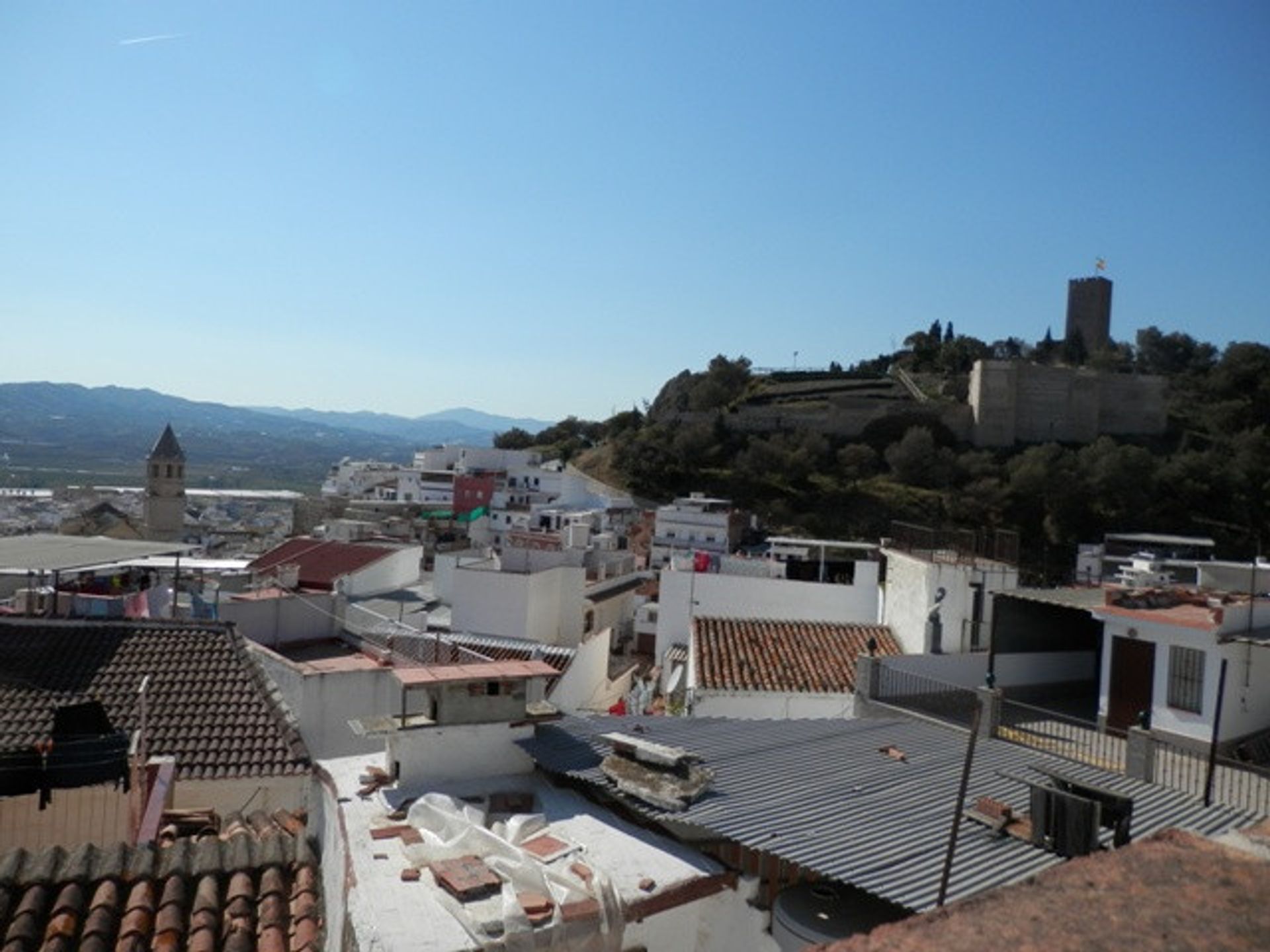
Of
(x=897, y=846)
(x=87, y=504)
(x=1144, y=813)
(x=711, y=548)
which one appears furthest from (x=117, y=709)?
(x=87, y=504)

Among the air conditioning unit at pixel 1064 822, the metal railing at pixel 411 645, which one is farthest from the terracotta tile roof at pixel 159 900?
the metal railing at pixel 411 645

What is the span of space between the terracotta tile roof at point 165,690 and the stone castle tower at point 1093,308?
3715 inches

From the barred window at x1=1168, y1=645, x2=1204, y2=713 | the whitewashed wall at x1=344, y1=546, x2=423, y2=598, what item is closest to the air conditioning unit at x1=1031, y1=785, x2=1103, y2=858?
the barred window at x1=1168, y1=645, x2=1204, y2=713

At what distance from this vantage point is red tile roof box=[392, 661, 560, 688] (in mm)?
6258

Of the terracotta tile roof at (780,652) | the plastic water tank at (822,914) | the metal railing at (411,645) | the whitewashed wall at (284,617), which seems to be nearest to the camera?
the plastic water tank at (822,914)

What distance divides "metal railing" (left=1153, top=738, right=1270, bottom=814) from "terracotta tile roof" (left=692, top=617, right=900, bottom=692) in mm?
4476

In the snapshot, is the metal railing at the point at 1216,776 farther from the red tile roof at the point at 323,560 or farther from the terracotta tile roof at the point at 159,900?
the red tile roof at the point at 323,560

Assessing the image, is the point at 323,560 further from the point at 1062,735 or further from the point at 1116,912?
the point at 1116,912

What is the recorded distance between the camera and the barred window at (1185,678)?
433 inches

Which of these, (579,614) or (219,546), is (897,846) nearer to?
(579,614)

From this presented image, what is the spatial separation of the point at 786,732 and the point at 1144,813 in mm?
2635

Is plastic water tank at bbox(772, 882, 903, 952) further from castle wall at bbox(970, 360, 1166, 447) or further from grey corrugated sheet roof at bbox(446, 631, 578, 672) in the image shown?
castle wall at bbox(970, 360, 1166, 447)

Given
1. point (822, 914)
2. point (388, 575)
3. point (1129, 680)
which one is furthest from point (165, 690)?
point (388, 575)

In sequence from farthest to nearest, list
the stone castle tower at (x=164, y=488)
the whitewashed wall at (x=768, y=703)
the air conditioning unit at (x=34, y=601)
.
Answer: the stone castle tower at (x=164, y=488)
the air conditioning unit at (x=34, y=601)
the whitewashed wall at (x=768, y=703)
